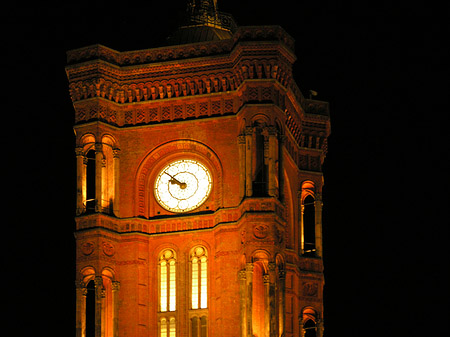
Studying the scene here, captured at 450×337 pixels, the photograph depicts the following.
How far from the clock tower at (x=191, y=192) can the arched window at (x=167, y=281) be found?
0.12ft

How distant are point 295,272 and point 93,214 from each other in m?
8.10

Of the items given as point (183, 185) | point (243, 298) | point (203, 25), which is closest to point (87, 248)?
point (183, 185)

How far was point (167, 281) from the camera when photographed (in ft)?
216

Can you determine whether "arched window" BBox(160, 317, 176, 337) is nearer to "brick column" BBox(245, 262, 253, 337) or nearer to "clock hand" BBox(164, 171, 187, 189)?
"brick column" BBox(245, 262, 253, 337)

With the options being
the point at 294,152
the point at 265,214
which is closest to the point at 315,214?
the point at 294,152

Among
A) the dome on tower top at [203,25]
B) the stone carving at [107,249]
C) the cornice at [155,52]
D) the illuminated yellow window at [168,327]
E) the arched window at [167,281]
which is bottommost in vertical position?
the illuminated yellow window at [168,327]

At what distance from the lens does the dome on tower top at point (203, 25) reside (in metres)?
70.2

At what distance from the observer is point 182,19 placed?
7162 centimetres

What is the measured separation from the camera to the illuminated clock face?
66625mm

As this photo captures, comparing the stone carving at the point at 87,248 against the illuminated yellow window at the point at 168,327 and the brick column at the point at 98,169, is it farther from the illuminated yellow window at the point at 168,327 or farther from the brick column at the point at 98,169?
the illuminated yellow window at the point at 168,327

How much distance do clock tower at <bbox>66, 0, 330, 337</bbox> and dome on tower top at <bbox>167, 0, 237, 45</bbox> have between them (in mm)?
2546

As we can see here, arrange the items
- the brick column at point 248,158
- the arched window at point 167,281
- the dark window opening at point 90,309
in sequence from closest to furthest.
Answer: the brick column at point 248,158 < the arched window at point 167,281 < the dark window opening at point 90,309

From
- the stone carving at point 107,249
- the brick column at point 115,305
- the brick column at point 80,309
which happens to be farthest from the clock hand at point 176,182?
the brick column at point 80,309

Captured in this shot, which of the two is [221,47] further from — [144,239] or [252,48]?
[144,239]
